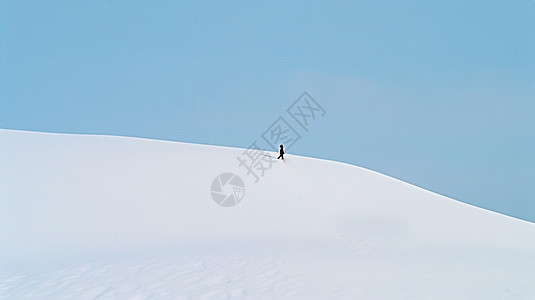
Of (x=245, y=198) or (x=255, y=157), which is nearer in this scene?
(x=245, y=198)

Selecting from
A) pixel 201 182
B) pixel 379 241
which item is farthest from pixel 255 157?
pixel 379 241

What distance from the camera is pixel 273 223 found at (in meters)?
8.09

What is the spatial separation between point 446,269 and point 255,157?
903 cm

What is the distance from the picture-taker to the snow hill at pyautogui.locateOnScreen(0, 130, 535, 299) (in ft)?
14.6

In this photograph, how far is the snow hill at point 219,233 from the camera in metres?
4.45

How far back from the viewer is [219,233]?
7125 millimetres

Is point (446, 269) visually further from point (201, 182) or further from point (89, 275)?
point (201, 182)

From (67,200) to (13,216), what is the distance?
3.45ft

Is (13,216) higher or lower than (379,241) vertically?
higher

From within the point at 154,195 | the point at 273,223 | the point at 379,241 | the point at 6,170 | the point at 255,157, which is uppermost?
the point at 6,170

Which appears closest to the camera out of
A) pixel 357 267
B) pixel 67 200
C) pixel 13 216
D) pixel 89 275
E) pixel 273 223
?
pixel 89 275

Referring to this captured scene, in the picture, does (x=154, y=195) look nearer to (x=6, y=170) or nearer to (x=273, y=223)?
(x=273, y=223)

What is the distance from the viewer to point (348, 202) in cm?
1043

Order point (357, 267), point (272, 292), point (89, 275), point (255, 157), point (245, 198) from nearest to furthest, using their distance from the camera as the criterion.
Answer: point (272, 292) → point (89, 275) → point (357, 267) → point (245, 198) → point (255, 157)
